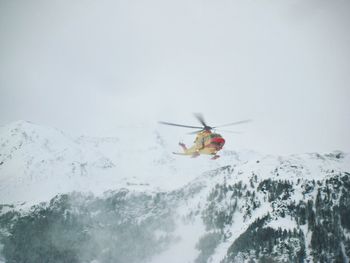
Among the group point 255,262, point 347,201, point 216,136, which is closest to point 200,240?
point 255,262

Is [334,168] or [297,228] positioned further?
[334,168]

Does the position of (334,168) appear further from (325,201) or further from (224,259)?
(224,259)

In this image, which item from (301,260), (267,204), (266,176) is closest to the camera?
(301,260)

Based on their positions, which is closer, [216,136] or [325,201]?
[216,136]

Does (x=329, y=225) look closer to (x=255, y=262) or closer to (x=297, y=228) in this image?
(x=297, y=228)

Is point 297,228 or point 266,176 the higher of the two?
point 266,176

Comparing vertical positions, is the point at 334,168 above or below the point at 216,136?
below

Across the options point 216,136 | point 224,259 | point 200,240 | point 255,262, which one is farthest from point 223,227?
point 216,136

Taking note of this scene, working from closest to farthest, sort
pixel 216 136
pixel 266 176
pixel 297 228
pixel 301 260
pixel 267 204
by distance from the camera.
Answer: pixel 216 136 < pixel 301 260 < pixel 297 228 < pixel 267 204 < pixel 266 176

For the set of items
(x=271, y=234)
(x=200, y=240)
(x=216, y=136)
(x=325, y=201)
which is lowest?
(x=200, y=240)
